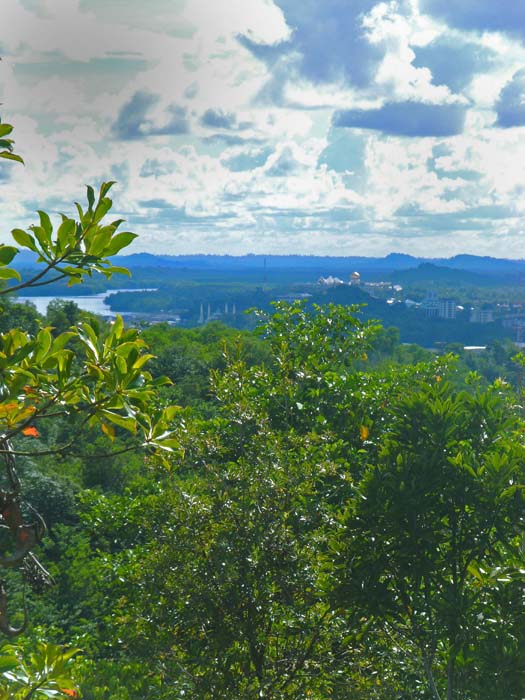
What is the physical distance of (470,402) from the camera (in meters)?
5.25

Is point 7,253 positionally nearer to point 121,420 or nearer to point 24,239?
point 24,239

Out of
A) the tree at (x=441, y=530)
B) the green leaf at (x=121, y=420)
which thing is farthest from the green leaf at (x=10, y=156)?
the tree at (x=441, y=530)

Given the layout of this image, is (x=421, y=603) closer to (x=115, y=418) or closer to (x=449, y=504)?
(x=449, y=504)

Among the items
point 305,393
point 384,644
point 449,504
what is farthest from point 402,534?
point 305,393

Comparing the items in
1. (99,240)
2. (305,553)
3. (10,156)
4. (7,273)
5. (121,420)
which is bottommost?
(305,553)

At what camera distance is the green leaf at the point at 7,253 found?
2287 mm

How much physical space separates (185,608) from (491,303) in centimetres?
19247

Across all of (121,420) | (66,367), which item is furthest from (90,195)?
(121,420)

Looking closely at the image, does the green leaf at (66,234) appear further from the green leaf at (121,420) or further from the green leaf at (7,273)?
the green leaf at (121,420)

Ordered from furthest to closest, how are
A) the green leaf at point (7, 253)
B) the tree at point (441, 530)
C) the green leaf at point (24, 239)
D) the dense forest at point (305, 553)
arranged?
the tree at point (441, 530) < the dense forest at point (305, 553) < the green leaf at point (24, 239) < the green leaf at point (7, 253)

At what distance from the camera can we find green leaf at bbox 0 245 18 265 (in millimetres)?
2287

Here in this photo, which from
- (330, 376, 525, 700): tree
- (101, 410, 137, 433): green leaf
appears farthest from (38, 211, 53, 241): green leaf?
(330, 376, 525, 700): tree

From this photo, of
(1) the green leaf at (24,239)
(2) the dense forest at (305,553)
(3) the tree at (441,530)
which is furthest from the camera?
(3) the tree at (441,530)

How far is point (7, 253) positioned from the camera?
231 centimetres
